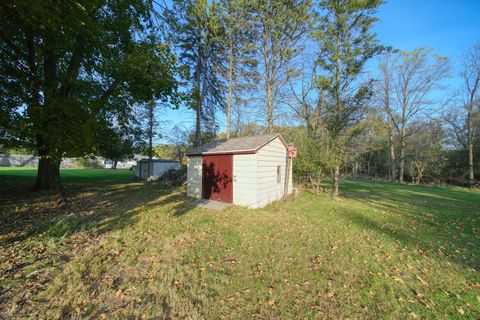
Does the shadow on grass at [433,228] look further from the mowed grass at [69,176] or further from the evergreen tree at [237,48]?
the mowed grass at [69,176]

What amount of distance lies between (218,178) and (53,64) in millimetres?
8353

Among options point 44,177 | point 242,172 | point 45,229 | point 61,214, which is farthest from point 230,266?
point 44,177

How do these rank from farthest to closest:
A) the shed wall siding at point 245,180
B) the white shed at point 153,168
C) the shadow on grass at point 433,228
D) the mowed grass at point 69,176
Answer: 1. the white shed at point 153,168
2. the mowed grass at point 69,176
3. the shed wall siding at point 245,180
4. the shadow on grass at point 433,228

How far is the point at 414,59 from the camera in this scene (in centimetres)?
2200

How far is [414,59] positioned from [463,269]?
89.6 feet

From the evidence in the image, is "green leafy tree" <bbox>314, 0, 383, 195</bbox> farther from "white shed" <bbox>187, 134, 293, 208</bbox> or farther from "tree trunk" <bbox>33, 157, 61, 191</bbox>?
"tree trunk" <bbox>33, 157, 61, 191</bbox>

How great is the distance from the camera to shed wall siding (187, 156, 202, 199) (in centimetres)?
934

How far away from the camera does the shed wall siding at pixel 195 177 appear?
30.7ft

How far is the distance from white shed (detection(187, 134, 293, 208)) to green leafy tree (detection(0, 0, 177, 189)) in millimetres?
3270

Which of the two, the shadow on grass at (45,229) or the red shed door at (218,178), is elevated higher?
the red shed door at (218,178)

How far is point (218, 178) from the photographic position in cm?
870

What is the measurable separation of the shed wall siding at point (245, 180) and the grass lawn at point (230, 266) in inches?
47.0

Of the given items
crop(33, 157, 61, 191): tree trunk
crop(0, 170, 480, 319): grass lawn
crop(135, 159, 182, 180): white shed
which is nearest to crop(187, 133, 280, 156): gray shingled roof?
crop(0, 170, 480, 319): grass lawn

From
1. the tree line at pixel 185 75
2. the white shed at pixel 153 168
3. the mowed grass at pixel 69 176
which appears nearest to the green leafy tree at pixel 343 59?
the tree line at pixel 185 75
